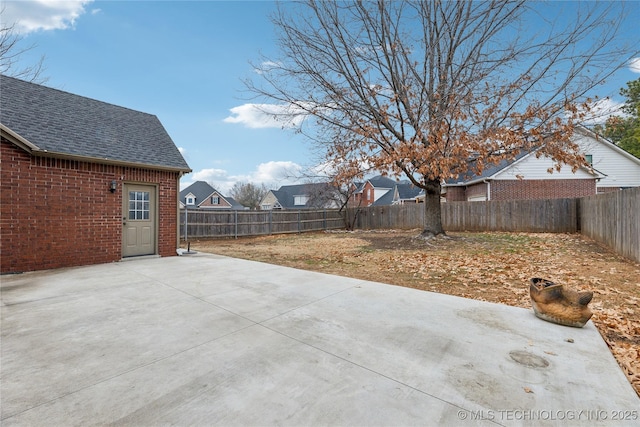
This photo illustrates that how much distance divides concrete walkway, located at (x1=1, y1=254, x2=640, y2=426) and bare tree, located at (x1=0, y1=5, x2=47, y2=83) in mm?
10380

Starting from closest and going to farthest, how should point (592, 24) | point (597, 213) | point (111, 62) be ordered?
point (592, 24) < point (597, 213) < point (111, 62)

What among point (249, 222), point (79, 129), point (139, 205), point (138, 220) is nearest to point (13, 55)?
point (79, 129)

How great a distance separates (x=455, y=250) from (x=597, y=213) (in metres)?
5.03

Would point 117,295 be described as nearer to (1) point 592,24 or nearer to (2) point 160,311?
(2) point 160,311

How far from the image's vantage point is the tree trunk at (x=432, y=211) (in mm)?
11242

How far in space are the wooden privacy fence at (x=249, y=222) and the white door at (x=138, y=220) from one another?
5387 mm

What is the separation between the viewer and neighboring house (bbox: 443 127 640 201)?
58.4 feet

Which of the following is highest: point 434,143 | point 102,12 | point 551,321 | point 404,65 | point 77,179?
point 102,12

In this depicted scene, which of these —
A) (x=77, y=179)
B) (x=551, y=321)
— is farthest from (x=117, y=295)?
(x=551, y=321)

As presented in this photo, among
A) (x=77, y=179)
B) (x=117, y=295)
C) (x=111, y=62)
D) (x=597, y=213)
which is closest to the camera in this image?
(x=117, y=295)

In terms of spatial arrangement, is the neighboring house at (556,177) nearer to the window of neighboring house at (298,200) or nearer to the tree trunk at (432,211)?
the tree trunk at (432,211)

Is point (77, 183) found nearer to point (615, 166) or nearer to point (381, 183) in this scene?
point (615, 166)

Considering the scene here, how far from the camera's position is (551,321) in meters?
3.35

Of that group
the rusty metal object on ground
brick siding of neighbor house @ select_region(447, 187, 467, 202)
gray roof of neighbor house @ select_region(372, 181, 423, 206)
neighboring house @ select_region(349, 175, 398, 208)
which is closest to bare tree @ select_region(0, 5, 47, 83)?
the rusty metal object on ground
